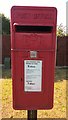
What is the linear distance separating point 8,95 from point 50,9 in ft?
15.4

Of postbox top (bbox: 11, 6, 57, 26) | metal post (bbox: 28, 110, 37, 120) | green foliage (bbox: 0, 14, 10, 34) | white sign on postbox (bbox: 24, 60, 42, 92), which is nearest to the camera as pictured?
postbox top (bbox: 11, 6, 57, 26)

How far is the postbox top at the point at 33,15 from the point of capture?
3.56 metres

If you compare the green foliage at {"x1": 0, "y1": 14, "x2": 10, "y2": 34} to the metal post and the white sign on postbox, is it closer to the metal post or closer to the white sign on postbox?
the metal post

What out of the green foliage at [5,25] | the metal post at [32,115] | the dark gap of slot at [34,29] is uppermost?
the green foliage at [5,25]

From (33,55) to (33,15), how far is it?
511 mm

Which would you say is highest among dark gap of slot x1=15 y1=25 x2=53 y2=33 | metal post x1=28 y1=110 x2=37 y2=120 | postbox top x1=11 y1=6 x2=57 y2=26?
postbox top x1=11 y1=6 x2=57 y2=26

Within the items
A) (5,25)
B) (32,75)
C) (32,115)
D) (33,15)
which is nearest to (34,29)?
(33,15)

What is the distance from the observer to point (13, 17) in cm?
361

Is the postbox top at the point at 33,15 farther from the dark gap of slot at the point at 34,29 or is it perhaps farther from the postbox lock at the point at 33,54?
the postbox lock at the point at 33,54

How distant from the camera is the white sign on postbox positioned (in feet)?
12.2

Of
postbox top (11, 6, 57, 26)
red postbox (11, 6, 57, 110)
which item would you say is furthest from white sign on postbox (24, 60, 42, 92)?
postbox top (11, 6, 57, 26)

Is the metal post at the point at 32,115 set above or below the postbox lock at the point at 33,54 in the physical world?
below

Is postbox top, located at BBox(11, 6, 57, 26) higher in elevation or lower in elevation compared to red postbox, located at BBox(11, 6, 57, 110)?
higher

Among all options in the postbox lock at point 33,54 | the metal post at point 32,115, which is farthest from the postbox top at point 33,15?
the metal post at point 32,115
